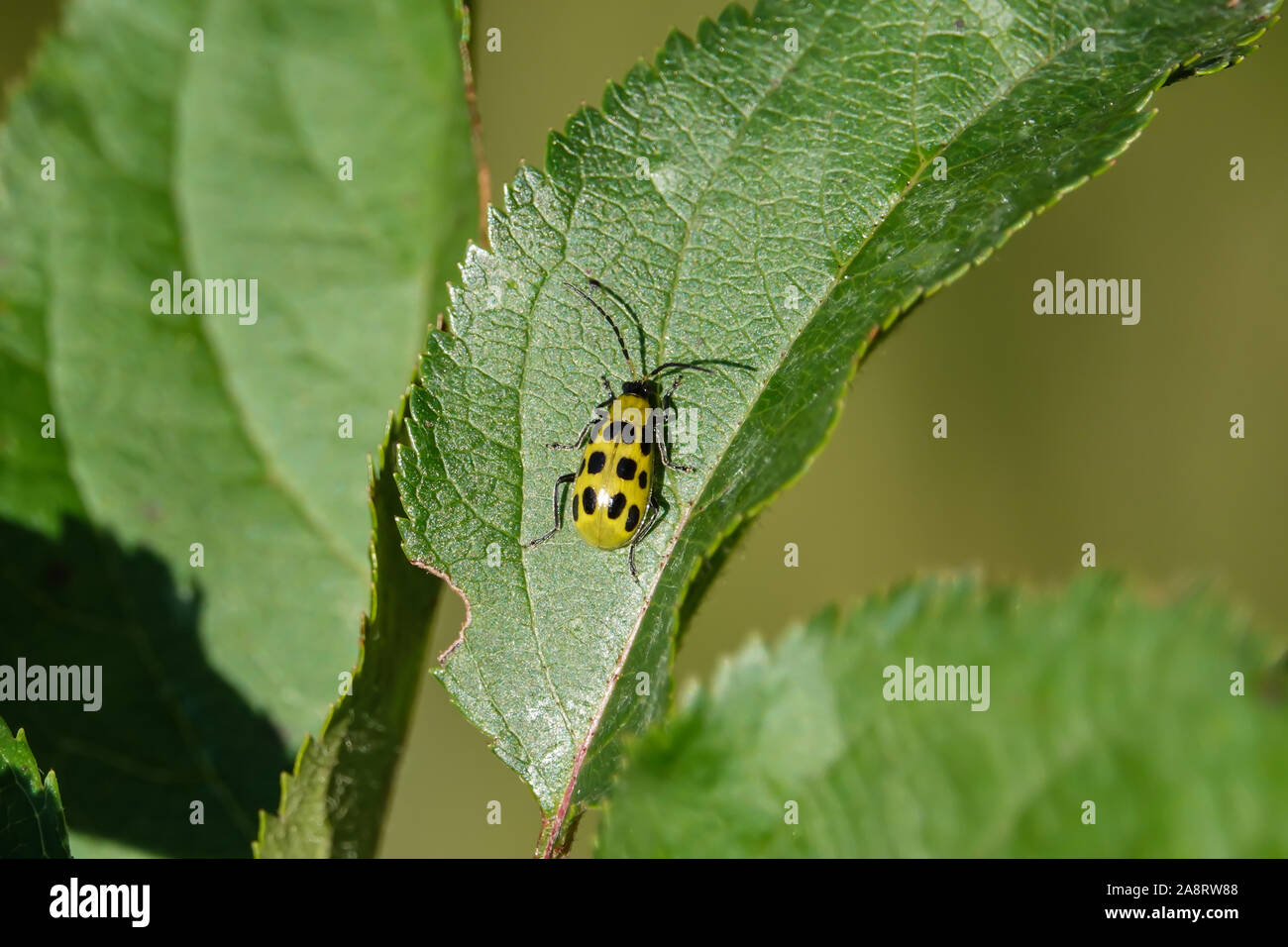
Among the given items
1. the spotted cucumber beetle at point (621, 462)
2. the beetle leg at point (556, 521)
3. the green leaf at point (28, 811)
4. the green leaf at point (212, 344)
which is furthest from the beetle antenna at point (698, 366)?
the green leaf at point (28, 811)

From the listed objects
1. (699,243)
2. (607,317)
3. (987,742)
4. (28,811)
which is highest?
(699,243)

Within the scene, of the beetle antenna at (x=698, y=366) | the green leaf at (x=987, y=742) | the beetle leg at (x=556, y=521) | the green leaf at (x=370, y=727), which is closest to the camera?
the green leaf at (x=987, y=742)

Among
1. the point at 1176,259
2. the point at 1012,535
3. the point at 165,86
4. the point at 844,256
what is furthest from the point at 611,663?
the point at 1176,259

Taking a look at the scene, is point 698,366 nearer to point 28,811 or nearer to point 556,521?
point 556,521

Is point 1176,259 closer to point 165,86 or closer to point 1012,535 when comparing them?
point 1012,535

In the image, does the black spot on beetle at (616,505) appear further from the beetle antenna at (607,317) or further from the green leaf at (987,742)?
the green leaf at (987,742)

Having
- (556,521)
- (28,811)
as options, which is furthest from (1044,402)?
(28,811)
